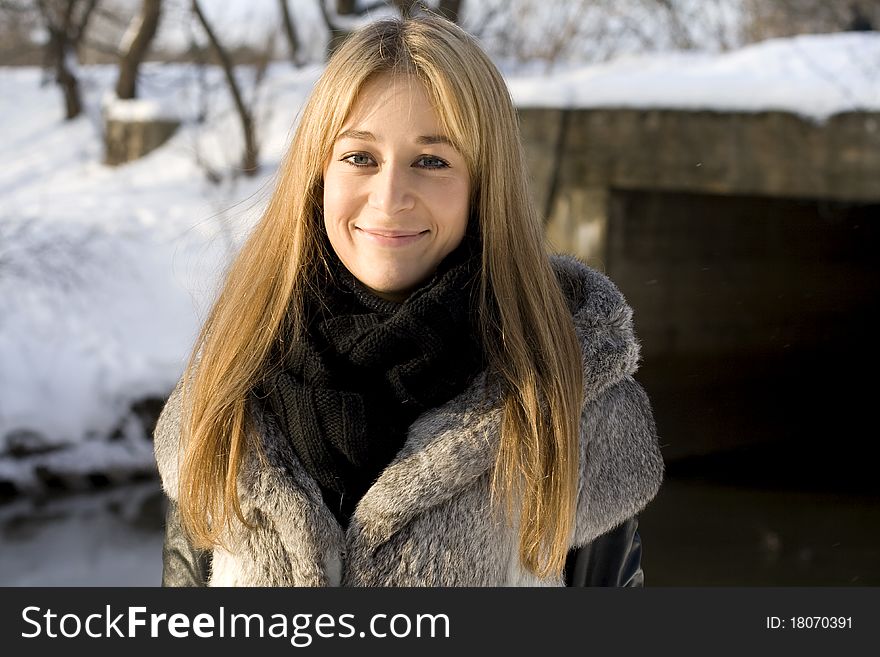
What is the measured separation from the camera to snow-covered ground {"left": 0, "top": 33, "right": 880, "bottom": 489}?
24.6 feet

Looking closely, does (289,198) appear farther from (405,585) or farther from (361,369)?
(405,585)

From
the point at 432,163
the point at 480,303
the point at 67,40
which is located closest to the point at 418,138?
the point at 432,163

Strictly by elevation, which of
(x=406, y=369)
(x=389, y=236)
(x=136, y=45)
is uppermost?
(x=136, y=45)

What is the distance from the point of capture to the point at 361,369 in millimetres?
1813

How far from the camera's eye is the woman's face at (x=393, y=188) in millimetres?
1718

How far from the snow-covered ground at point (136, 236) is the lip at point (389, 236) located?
389 centimetres

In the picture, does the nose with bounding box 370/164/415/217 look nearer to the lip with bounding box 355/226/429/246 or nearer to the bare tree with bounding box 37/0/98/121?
the lip with bounding box 355/226/429/246

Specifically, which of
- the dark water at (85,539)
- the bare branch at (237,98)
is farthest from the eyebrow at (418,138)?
the bare branch at (237,98)

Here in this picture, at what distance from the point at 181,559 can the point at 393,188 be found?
818 millimetres

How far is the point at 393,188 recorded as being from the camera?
5.63ft

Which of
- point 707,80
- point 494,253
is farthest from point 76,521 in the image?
point 494,253

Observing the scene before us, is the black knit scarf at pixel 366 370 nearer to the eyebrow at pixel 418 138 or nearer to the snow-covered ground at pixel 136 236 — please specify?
the eyebrow at pixel 418 138

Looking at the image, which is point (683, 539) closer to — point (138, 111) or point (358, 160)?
point (358, 160)

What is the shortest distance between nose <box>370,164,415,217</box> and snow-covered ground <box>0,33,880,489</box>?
155 inches
